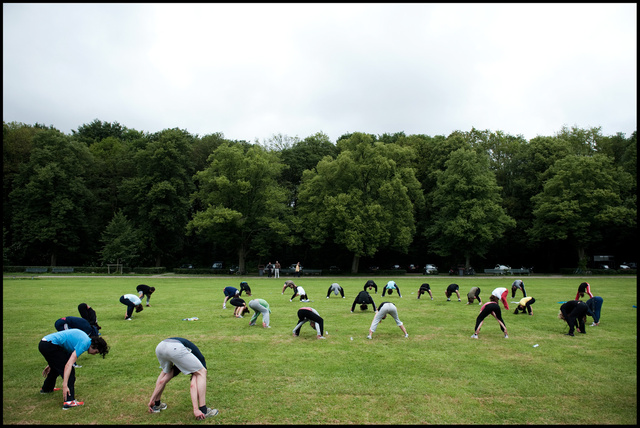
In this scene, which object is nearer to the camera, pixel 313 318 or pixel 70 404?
pixel 70 404

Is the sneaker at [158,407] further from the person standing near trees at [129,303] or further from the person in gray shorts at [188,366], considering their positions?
the person standing near trees at [129,303]

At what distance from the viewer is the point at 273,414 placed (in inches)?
326

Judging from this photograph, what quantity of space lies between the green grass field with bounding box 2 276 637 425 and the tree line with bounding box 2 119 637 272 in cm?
3361

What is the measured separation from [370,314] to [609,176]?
50643mm

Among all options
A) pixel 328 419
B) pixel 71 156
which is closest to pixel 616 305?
pixel 328 419

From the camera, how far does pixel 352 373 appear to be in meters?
10.7

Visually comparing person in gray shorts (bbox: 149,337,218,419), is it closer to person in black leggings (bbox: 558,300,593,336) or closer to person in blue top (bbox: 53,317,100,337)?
person in blue top (bbox: 53,317,100,337)

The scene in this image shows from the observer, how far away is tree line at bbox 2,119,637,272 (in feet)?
171

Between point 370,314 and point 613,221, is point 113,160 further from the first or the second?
point 613,221

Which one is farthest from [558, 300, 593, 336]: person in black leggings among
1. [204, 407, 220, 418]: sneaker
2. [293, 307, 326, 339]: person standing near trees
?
[204, 407, 220, 418]: sneaker

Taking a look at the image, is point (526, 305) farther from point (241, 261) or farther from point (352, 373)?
point (241, 261)

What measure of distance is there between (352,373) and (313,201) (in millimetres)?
44079

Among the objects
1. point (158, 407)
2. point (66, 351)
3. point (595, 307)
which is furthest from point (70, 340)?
point (595, 307)

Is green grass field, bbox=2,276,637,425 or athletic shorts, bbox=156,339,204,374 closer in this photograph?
athletic shorts, bbox=156,339,204,374
